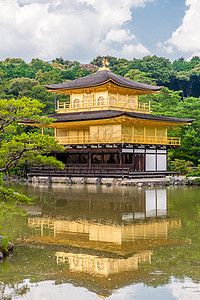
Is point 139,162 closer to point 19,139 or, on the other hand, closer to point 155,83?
point 19,139

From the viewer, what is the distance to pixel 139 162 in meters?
38.7

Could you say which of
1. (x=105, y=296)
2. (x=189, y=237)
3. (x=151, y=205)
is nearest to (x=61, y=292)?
(x=105, y=296)

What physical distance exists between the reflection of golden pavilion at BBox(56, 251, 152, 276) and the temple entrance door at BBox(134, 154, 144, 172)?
27.2 meters

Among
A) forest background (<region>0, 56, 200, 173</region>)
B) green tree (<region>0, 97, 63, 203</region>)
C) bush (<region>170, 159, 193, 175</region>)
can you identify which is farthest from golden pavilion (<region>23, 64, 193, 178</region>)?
green tree (<region>0, 97, 63, 203</region>)

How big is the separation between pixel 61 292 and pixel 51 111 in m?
52.3

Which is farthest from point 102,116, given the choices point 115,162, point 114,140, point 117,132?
point 115,162

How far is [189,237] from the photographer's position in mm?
13305

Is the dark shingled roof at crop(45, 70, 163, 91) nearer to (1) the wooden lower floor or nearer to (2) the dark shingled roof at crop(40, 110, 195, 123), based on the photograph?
(2) the dark shingled roof at crop(40, 110, 195, 123)

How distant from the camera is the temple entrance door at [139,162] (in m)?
38.4

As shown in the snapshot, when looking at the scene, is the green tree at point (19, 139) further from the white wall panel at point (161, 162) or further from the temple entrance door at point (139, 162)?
the white wall panel at point (161, 162)

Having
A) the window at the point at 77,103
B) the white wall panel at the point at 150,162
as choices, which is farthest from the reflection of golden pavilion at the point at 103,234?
the window at the point at 77,103

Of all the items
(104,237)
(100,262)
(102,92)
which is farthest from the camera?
(102,92)

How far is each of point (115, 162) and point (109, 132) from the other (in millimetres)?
2970

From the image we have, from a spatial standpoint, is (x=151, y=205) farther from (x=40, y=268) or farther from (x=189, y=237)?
(x=40, y=268)
